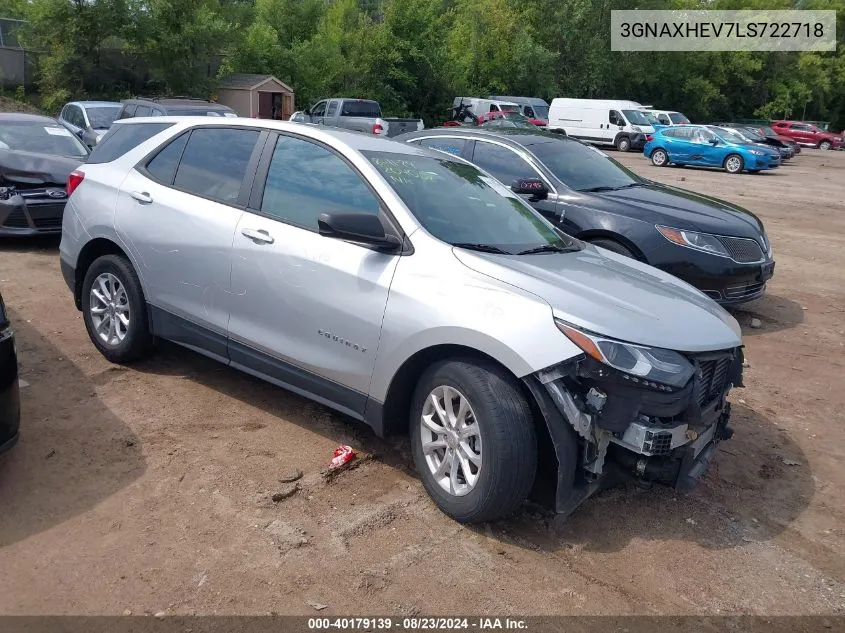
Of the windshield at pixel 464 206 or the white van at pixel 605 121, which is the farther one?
the white van at pixel 605 121

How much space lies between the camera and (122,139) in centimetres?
557

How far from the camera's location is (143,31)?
29.4 meters

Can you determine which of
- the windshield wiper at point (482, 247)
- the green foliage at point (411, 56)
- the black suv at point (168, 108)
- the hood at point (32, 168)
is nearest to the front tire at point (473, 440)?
the windshield wiper at point (482, 247)

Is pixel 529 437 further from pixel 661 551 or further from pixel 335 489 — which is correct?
pixel 335 489

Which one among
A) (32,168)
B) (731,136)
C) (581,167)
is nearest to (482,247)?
(581,167)

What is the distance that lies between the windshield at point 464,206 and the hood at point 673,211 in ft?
8.34

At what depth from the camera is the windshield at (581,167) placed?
7742 mm

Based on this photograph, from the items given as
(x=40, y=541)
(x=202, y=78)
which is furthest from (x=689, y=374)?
(x=202, y=78)

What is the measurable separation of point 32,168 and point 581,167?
626cm

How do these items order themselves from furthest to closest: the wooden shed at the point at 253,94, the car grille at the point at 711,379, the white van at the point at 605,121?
the white van at the point at 605,121 → the wooden shed at the point at 253,94 → the car grille at the point at 711,379

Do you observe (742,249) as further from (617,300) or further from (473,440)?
(473,440)

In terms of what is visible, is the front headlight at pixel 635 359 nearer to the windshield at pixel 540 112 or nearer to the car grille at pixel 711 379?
the car grille at pixel 711 379

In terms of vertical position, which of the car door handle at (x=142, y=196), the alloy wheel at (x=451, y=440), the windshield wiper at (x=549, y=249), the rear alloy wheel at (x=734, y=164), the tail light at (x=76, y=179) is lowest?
the alloy wheel at (x=451, y=440)

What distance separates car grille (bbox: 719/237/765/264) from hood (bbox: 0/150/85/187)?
7.30 m
